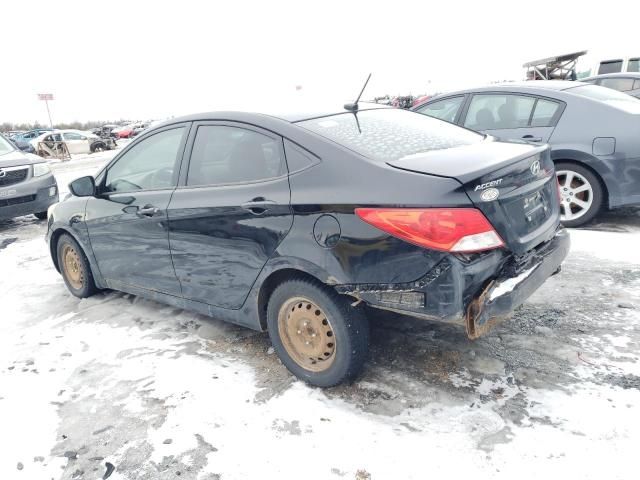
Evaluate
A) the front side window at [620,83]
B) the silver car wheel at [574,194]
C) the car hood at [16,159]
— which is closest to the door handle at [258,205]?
the silver car wheel at [574,194]

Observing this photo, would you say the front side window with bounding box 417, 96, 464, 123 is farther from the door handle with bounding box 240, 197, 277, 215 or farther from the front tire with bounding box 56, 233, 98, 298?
the front tire with bounding box 56, 233, 98, 298

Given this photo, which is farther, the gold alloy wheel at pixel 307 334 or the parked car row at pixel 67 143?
the parked car row at pixel 67 143

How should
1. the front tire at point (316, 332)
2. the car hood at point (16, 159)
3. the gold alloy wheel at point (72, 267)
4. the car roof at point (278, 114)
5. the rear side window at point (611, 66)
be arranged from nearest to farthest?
the front tire at point (316, 332) < the car roof at point (278, 114) < the gold alloy wheel at point (72, 267) < the car hood at point (16, 159) < the rear side window at point (611, 66)

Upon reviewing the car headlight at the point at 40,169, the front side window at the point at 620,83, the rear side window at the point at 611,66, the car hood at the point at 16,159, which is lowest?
the car headlight at the point at 40,169

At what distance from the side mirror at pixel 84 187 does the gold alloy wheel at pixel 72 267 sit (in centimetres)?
70

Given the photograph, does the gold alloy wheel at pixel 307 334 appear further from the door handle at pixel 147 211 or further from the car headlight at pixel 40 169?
the car headlight at pixel 40 169

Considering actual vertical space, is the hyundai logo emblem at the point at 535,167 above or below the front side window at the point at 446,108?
below

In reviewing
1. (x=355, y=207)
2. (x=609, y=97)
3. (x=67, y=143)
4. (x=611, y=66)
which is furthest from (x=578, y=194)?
(x=67, y=143)

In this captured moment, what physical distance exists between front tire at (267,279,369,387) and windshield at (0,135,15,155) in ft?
25.2

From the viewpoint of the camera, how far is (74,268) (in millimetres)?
4578

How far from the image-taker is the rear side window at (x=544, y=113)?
5371 mm

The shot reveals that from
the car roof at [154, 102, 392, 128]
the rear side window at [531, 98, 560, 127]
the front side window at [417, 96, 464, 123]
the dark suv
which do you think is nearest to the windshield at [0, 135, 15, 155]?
the dark suv

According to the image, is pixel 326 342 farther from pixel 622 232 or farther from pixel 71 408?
pixel 622 232

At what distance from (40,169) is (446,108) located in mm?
6586
